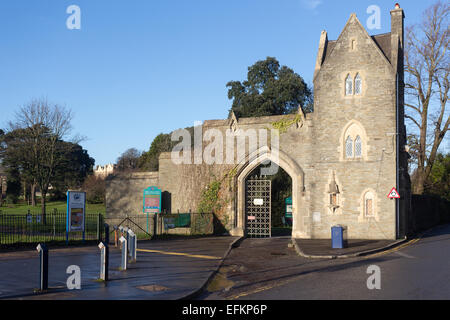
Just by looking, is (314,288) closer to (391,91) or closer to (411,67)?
(391,91)

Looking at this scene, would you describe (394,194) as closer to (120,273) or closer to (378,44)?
(378,44)

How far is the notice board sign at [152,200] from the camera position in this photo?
27906 mm

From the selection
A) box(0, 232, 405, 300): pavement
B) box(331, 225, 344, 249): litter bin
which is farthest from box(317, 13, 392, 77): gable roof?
box(0, 232, 405, 300): pavement

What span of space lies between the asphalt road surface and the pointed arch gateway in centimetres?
531

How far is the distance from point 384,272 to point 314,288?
3.37 metres

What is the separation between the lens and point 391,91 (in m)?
23.0

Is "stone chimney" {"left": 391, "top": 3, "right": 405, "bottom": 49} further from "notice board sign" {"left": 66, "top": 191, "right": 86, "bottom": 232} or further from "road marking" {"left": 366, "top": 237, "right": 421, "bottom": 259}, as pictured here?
"notice board sign" {"left": 66, "top": 191, "right": 86, "bottom": 232}

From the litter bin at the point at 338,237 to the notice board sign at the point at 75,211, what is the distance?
1086cm

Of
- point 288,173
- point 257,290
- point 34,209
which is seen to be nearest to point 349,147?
point 288,173

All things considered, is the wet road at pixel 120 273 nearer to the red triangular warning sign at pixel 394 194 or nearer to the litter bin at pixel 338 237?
the litter bin at pixel 338 237

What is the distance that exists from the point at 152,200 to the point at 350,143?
12.1 metres

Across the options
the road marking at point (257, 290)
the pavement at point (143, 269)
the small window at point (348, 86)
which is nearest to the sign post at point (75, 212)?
the pavement at point (143, 269)

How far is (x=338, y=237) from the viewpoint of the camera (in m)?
19.3

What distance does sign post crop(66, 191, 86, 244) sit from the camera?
65.6 ft
